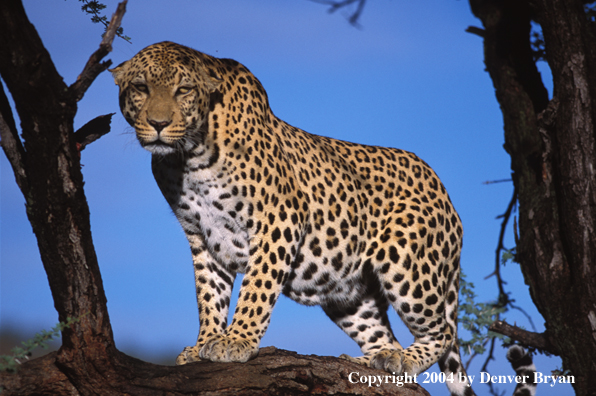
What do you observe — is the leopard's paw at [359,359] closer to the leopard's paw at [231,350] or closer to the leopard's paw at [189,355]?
the leopard's paw at [231,350]

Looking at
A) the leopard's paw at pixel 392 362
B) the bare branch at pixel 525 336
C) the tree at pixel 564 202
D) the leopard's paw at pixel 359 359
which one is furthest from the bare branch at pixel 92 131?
the bare branch at pixel 525 336

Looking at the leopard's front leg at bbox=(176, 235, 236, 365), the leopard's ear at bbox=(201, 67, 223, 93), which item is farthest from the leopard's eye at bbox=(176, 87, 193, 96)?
the leopard's front leg at bbox=(176, 235, 236, 365)

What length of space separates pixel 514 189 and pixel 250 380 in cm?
535

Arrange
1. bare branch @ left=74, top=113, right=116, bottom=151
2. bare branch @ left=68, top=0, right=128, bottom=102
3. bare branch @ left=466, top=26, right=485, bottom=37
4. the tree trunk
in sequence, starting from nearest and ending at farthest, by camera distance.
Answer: bare branch @ left=68, top=0, right=128, bottom=102 → bare branch @ left=74, top=113, right=116, bottom=151 → the tree trunk → bare branch @ left=466, top=26, right=485, bottom=37

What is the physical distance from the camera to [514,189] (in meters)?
9.24

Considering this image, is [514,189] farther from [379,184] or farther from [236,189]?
[236,189]

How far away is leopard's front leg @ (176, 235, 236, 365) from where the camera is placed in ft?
21.4

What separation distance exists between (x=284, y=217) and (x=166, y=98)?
1570 mm

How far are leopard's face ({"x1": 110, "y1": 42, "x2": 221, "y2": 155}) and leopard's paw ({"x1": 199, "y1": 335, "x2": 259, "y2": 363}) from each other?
5.77 feet

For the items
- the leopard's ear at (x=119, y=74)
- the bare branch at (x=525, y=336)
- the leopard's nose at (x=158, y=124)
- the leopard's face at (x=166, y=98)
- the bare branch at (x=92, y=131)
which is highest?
the leopard's ear at (x=119, y=74)

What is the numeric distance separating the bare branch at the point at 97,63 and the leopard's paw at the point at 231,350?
8.13 ft

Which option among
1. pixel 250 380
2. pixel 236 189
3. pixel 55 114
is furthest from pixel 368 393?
pixel 55 114

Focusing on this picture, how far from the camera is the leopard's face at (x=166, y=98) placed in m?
5.69

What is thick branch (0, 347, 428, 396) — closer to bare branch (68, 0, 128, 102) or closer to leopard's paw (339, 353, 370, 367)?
leopard's paw (339, 353, 370, 367)
